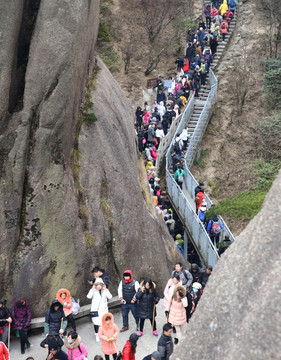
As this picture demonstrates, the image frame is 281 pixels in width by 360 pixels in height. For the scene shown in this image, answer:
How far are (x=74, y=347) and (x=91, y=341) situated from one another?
8.91 feet

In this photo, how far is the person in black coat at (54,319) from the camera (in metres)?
13.8

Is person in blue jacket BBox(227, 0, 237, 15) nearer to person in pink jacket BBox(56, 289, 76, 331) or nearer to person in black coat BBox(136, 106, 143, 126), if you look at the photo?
person in black coat BBox(136, 106, 143, 126)

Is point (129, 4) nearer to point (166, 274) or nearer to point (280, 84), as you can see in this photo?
point (280, 84)

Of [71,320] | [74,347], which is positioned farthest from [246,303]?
[71,320]

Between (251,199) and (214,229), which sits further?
(251,199)

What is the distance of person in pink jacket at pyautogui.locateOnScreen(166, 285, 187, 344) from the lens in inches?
537

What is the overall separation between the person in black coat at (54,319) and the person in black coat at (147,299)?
68.9 inches

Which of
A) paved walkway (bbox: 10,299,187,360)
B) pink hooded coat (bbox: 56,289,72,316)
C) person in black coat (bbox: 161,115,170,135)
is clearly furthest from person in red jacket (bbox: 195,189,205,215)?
pink hooded coat (bbox: 56,289,72,316)

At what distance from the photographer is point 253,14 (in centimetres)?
4253

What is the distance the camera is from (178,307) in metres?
13.8

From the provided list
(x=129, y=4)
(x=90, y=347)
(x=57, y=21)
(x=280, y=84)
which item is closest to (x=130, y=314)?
(x=90, y=347)

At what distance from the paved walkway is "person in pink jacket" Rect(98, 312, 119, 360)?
113cm

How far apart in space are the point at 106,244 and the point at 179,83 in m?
17.0

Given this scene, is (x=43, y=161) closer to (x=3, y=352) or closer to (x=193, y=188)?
(x=3, y=352)
